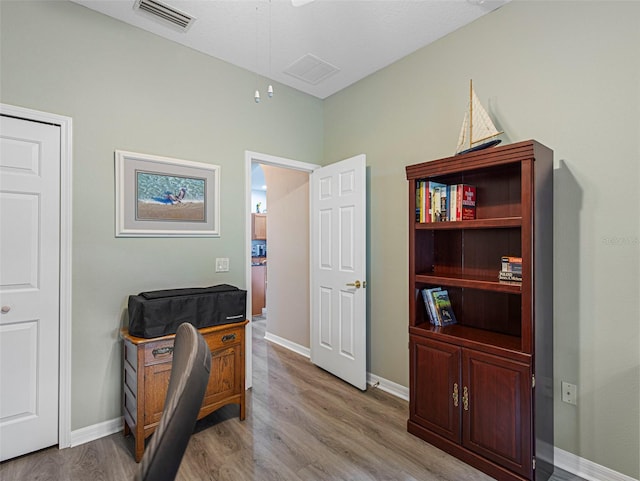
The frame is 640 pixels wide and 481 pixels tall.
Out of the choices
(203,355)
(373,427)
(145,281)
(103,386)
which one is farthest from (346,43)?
(103,386)

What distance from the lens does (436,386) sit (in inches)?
87.6

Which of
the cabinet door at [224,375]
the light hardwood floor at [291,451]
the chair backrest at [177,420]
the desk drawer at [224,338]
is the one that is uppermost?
the chair backrest at [177,420]

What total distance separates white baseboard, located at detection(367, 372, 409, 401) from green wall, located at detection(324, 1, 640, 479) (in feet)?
3.65

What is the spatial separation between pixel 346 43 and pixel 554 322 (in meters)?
2.45

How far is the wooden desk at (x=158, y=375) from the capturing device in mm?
2078

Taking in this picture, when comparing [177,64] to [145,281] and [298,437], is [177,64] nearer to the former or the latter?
[145,281]

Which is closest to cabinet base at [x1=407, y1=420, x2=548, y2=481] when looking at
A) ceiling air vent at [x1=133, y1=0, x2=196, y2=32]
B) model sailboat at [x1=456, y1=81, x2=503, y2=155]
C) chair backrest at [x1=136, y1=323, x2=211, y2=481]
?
model sailboat at [x1=456, y1=81, x2=503, y2=155]

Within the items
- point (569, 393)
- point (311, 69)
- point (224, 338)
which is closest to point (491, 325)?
point (569, 393)

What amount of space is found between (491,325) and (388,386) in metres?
1.17

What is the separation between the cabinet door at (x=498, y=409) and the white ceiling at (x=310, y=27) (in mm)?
2263

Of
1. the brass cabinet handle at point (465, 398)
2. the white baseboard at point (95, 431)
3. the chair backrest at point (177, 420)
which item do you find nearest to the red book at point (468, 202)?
A: the brass cabinet handle at point (465, 398)

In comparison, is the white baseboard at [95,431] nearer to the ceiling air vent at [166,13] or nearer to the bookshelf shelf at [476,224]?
the bookshelf shelf at [476,224]

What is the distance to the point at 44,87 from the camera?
7.04 feet

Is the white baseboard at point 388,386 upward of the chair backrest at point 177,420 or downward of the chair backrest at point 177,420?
downward
